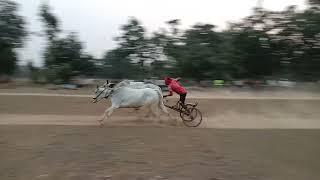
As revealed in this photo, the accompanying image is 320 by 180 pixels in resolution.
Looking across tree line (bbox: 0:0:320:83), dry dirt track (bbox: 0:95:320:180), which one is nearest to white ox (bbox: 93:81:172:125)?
dry dirt track (bbox: 0:95:320:180)

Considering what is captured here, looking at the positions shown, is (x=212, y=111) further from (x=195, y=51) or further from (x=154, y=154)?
(x=195, y=51)

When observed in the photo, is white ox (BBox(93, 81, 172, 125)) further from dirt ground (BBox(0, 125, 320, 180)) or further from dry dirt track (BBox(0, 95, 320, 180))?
dirt ground (BBox(0, 125, 320, 180))

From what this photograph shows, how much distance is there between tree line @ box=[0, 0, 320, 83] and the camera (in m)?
39.1

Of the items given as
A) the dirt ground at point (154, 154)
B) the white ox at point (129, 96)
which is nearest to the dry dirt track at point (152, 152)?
the dirt ground at point (154, 154)

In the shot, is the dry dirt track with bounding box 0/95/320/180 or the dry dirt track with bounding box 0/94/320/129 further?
the dry dirt track with bounding box 0/94/320/129

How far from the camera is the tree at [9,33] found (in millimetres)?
41312

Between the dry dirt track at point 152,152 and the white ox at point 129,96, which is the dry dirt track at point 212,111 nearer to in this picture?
the dry dirt track at point 152,152

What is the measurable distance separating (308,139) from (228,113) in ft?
29.6

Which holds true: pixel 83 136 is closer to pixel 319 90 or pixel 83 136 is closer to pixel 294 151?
pixel 294 151

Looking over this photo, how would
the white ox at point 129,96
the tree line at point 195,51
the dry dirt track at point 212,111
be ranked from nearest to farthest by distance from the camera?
1. the white ox at point 129,96
2. the dry dirt track at point 212,111
3. the tree line at point 195,51

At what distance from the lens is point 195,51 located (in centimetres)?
4047

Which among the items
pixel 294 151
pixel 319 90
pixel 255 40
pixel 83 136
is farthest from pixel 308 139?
pixel 255 40

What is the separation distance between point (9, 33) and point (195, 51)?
1641cm

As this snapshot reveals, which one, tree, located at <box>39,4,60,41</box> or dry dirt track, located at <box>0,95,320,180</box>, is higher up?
tree, located at <box>39,4,60,41</box>
